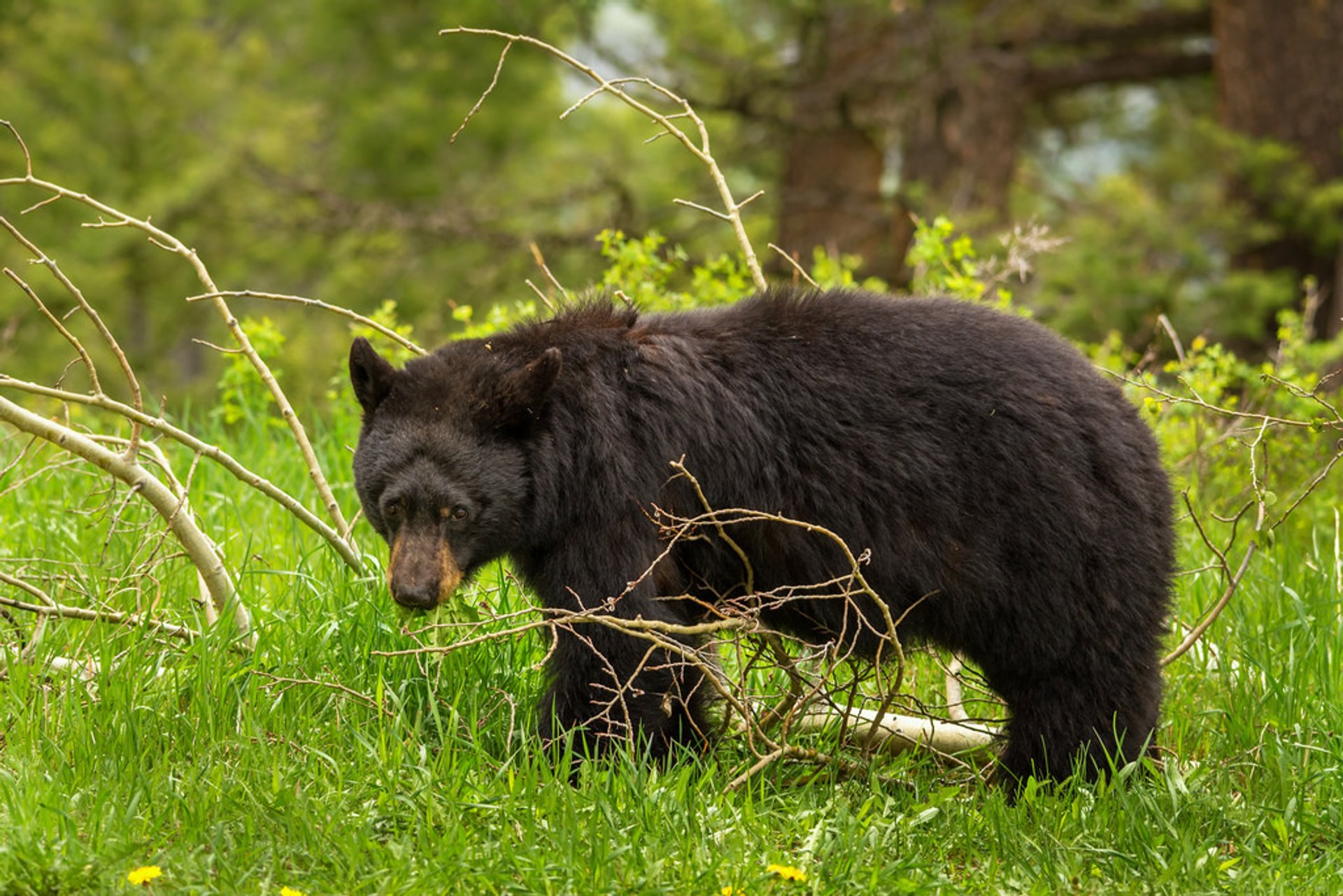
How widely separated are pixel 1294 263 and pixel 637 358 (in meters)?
8.71

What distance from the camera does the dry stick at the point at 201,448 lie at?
4.28 m

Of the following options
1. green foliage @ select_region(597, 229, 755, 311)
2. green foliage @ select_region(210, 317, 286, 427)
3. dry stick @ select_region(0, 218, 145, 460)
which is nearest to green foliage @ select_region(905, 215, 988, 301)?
green foliage @ select_region(597, 229, 755, 311)

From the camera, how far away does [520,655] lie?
478 cm

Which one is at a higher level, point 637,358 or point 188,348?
point 637,358

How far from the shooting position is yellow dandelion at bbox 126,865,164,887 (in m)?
3.34

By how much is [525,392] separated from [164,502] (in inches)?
51.5

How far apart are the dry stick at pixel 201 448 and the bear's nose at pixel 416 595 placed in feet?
2.92

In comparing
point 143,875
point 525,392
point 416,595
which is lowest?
point 143,875

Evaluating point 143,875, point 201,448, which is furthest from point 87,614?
point 143,875

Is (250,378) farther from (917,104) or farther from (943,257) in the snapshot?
(917,104)

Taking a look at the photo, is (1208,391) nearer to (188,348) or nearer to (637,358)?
(637,358)

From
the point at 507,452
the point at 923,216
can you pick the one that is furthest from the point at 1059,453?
the point at 923,216

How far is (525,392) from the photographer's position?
13.6 ft

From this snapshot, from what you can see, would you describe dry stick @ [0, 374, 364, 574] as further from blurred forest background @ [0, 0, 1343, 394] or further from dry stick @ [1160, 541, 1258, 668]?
blurred forest background @ [0, 0, 1343, 394]
